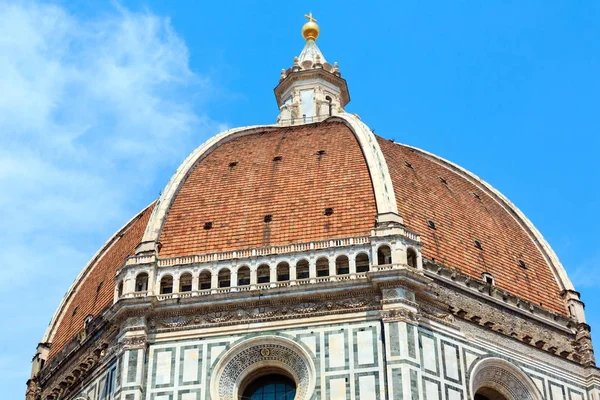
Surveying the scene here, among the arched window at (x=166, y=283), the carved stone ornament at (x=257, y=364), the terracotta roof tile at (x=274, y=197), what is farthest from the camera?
the terracotta roof tile at (x=274, y=197)

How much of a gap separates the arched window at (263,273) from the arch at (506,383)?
6.50 metres

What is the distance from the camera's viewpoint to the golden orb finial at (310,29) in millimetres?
52719

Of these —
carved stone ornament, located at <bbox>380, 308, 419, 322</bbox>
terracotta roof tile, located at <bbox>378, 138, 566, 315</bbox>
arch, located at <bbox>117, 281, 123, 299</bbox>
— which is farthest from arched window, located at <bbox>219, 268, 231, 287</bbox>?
terracotta roof tile, located at <bbox>378, 138, 566, 315</bbox>

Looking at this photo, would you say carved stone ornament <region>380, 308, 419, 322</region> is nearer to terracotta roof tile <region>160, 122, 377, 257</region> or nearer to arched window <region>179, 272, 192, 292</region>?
terracotta roof tile <region>160, 122, 377, 257</region>

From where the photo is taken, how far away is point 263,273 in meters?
35.6

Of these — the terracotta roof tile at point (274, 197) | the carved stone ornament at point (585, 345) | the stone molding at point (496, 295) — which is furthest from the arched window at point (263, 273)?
the carved stone ornament at point (585, 345)

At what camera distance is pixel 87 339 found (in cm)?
3762

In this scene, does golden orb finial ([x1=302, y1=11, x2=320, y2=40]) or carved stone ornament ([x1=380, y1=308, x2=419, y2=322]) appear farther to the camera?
golden orb finial ([x1=302, y1=11, x2=320, y2=40])

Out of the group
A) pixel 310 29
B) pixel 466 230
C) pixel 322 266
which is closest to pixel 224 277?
pixel 322 266

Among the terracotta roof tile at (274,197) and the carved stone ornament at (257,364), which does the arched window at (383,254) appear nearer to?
the terracotta roof tile at (274,197)

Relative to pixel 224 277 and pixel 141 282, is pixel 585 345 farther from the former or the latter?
pixel 141 282

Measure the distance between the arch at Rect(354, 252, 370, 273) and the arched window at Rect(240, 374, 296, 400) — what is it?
358cm

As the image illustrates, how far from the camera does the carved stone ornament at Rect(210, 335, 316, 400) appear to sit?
33656 mm

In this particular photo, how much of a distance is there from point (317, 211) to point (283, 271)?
2.65 metres
